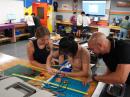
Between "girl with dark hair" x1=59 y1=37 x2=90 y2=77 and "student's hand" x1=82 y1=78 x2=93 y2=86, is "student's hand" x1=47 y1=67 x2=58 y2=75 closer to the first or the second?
"girl with dark hair" x1=59 y1=37 x2=90 y2=77

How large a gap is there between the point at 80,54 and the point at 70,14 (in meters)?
7.00

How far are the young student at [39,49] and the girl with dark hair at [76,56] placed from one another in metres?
0.46

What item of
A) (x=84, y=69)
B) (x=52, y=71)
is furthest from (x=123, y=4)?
(x=52, y=71)

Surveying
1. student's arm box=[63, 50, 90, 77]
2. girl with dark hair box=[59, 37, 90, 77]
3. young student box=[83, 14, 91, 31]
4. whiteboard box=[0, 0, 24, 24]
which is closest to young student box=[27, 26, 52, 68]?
girl with dark hair box=[59, 37, 90, 77]

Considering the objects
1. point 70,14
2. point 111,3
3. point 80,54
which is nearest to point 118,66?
point 80,54

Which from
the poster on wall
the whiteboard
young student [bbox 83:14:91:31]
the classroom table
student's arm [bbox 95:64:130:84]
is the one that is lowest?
the classroom table

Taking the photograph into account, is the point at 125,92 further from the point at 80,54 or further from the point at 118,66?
the point at 80,54

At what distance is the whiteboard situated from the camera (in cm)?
674

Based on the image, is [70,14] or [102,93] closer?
[102,93]

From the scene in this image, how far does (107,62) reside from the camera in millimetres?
1700

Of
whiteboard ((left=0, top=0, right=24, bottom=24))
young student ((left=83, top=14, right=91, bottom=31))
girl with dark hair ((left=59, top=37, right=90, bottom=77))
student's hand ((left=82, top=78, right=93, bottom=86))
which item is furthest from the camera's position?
young student ((left=83, top=14, right=91, bottom=31))

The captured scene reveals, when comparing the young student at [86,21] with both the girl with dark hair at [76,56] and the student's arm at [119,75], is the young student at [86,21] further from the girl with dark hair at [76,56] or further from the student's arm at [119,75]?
the student's arm at [119,75]

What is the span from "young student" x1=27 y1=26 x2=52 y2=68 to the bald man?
2.99 ft

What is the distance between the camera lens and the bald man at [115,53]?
4.85 ft
